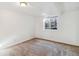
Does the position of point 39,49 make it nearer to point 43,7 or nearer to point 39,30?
point 39,30

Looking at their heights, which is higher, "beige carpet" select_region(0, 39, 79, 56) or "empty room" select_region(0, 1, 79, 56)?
"empty room" select_region(0, 1, 79, 56)

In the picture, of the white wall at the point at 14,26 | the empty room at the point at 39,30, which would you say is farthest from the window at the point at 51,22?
the white wall at the point at 14,26

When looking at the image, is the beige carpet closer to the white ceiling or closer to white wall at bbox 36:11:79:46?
white wall at bbox 36:11:79:46

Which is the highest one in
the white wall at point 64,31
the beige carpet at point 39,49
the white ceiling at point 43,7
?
the white ceiling at point 43,7

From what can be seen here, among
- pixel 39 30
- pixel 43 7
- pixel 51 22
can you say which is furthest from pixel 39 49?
pixel 43 7

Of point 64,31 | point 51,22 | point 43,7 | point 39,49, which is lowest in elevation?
point 39,49

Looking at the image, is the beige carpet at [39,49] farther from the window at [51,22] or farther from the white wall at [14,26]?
the window at [51,22]

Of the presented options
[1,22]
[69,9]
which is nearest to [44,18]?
[69,9]

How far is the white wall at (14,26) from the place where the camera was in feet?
5.63

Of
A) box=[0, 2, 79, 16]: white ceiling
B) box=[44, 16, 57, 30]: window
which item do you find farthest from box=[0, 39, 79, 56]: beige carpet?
box=[0, 2, 79, 16]: white ceiling

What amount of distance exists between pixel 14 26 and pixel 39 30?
1.18ft

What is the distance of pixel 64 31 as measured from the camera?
174 cm

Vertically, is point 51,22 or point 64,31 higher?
point 51,22

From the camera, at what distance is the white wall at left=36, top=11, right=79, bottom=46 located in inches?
67.7
